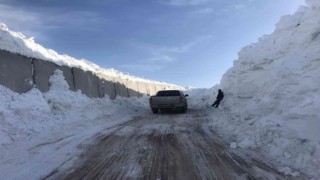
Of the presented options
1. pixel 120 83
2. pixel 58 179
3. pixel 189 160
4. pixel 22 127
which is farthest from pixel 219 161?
pixel 120 83

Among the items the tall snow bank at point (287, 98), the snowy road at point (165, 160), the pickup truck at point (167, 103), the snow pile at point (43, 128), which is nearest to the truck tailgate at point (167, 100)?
the pickup truck at point (167, 103)

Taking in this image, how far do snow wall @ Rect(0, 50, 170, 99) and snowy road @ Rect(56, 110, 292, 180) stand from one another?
5328 mm

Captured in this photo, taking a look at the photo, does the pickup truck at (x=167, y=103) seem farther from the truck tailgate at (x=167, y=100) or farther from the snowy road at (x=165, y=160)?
the snowy road at (x=165, y=160)

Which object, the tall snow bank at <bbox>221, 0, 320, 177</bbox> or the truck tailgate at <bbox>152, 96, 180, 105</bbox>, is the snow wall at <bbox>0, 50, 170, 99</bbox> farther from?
the tall snow bank at <bbox>221, 0, 320, 177</bbox>

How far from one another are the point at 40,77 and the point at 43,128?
15.4 ft

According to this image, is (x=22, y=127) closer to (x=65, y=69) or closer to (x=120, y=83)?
(x=65, y=69)

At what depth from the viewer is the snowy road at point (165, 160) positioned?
7.65 meters

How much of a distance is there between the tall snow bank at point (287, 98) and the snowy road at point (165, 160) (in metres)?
0.81

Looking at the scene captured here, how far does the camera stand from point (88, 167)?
8.30 meters

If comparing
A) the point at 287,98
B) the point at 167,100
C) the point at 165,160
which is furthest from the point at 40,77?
the point at 287,98

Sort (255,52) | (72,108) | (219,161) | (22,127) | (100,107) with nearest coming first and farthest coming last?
(219,161), (22,127), (72,108), (100,107), (255,52)

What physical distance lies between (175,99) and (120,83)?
10.6 metres

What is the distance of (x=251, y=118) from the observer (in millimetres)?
14562

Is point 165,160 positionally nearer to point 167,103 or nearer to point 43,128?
point 43,128
